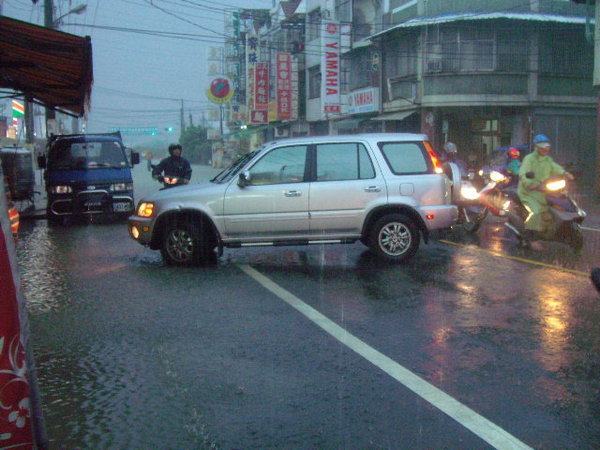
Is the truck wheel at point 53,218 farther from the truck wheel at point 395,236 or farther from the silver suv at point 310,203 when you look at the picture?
the truck wheel at point 395,236

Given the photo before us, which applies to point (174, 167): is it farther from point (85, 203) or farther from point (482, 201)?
point (482, 201)

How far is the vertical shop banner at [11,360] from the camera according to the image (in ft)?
8.94

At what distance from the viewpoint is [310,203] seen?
9.77 metres

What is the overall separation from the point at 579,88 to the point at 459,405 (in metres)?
27.3

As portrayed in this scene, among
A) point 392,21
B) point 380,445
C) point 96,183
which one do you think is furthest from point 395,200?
point 392,21

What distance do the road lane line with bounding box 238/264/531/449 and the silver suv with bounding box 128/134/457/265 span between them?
102 inches

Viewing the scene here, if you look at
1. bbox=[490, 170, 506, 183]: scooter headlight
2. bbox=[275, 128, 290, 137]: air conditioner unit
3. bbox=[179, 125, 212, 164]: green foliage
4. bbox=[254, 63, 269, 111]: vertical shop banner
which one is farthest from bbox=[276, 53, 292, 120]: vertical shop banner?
bbox=[179, 125, 212, 164]: green foliage

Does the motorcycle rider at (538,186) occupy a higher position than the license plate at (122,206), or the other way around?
the motorcycle rider at (538,186)

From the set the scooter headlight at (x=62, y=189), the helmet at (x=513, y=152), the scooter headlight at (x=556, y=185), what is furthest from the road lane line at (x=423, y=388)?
the scooter headlight at (x=62, y=189)

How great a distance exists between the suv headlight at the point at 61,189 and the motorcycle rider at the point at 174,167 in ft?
8.15

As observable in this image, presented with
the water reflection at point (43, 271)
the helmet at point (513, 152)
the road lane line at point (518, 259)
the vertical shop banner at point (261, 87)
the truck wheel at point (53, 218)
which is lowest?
the water reflection at point (43, 271)

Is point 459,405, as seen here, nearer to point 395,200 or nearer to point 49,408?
point 49,408

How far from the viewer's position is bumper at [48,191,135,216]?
16.6 m

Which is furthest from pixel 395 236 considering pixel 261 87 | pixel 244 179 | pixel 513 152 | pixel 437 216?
pixel 261 87
